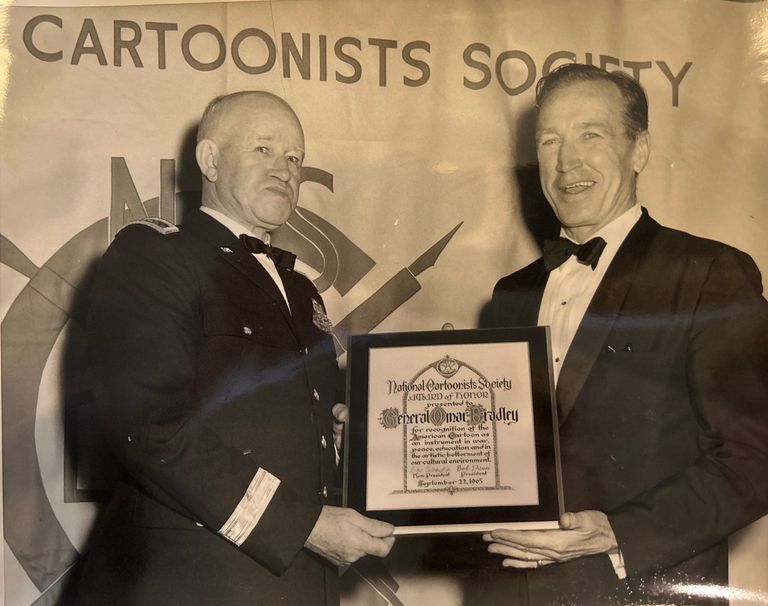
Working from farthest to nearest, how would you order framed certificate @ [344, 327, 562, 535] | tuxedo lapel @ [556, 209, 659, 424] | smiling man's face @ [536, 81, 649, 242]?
smiling man's face @ [536, 81, 649, 242] → tuxedo lapel @ [556, 209, 659, 424] → framed certificate @ [344, 327, 562, 535]

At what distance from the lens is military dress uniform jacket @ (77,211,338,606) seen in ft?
5.94

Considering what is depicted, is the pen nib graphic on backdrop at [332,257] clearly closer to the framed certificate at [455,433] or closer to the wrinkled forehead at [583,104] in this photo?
the framed certificate at [455,433]

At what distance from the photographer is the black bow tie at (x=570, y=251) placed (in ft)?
6.59

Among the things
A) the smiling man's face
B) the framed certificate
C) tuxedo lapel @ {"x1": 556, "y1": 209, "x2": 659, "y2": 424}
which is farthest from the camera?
the smiling man's face

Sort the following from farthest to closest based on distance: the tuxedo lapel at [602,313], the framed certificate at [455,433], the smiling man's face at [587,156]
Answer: the smiling man's face at [587,156], the tuxedo lapel at [602,313], the framed certificate at [455,433]

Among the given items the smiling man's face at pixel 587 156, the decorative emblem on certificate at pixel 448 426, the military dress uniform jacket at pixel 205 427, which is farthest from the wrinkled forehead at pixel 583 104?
the military dress uniform jacket at pixel 205 427

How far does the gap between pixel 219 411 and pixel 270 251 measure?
1.14ft

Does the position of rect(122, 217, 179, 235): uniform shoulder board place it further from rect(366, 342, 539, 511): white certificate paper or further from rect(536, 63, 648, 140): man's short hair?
rect(536, 63, 648, 140): man's short hair

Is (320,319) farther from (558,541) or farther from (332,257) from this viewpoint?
(558,541)

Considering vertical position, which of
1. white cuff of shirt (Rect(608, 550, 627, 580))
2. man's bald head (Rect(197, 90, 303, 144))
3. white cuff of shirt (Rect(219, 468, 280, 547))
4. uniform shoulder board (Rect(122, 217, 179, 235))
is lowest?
white cuff of shirt (Rect(608, 550, 627, 580))

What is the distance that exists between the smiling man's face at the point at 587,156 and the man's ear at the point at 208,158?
0.67m

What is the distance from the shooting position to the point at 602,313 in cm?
197

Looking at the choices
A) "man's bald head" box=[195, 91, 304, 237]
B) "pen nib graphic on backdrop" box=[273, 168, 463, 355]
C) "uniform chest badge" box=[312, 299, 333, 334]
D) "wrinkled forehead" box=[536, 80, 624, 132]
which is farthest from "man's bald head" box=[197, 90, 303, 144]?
"wrinkled forehead" box=[536, 80, 624, 132]

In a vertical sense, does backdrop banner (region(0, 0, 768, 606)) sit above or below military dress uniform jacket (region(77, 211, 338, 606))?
above
